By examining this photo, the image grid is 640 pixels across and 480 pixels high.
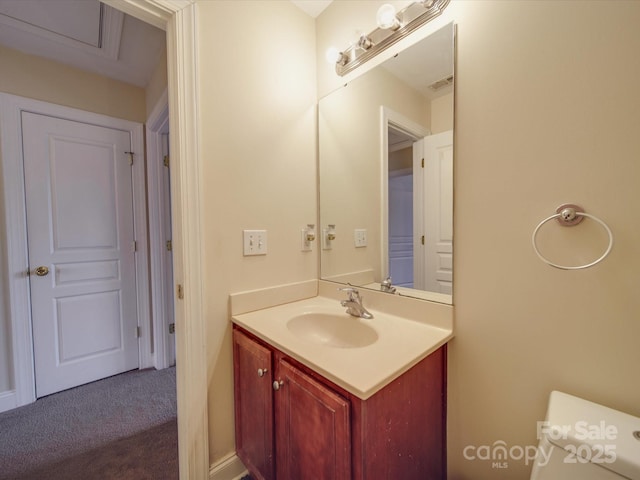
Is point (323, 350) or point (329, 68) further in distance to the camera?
point (329, 68)

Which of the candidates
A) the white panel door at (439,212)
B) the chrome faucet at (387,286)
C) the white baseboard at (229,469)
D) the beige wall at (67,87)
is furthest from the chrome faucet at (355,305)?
the beige wall at (67,87)

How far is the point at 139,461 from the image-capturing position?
132 centimetres

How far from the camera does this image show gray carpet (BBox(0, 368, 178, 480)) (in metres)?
1.27

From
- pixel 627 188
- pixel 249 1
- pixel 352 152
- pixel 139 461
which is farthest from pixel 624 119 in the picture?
pixel 139 461

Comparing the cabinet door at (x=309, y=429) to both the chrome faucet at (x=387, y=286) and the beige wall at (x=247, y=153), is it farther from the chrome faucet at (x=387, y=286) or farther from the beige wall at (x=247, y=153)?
the chrome faucet at (x=387, y=286)

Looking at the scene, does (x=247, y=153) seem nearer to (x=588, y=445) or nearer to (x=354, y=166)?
(x=354, y=166)

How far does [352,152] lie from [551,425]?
1295mm

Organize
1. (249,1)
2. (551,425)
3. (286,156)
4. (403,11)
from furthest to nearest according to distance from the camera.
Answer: (286,156)
(249,1)
(403,11)
(551,425)

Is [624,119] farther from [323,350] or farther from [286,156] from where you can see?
[286,156]

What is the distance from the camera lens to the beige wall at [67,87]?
1.70 meters

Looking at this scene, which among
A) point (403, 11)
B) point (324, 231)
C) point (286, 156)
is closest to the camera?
point (403, 11)

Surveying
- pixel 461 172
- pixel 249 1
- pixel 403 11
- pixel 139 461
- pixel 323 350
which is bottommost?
pixel 139 461

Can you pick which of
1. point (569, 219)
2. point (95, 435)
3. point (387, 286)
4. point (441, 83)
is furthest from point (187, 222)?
point (95, 435)

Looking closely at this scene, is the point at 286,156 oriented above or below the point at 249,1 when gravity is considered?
below
